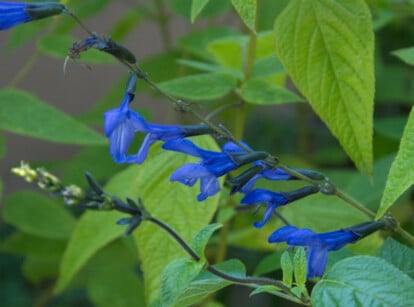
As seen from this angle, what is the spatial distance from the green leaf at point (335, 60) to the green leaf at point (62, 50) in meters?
0.43

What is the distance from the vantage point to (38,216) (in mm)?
1247

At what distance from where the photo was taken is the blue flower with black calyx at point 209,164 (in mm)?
561

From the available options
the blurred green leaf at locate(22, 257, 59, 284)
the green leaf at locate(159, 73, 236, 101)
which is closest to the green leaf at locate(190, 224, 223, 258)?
the green leaf at locate(159, 73, 236, 101)

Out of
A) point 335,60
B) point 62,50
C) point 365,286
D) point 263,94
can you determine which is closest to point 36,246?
point 62,50

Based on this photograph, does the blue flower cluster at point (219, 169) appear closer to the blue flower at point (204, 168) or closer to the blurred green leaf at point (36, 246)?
the blue flower at point (204, 168)

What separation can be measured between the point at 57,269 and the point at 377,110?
2.48ft

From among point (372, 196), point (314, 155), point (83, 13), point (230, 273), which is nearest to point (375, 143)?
point (314, 155)

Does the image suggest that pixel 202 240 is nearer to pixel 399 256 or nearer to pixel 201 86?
pixel 399 256

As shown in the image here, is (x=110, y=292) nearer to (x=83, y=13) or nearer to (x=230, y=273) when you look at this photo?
(x=83, y=13)

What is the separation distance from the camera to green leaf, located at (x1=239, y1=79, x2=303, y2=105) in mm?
843

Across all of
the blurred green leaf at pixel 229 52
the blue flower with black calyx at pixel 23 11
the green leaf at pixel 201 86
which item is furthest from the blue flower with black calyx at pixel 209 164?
the blurred green leaf at pixel 229 52

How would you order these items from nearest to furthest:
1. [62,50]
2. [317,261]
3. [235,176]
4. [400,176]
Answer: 1. [400,176]
2. [317,261]
3. [235,176]
4. [62,50]

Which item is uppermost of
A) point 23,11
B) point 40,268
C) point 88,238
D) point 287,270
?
point 23,11

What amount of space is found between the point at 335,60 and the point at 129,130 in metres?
0.19
